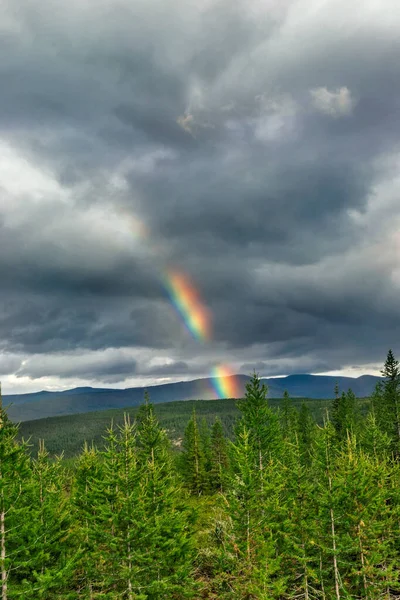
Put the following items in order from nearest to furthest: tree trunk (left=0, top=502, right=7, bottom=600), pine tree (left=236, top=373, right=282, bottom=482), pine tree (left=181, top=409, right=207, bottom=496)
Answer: tree trunk (left=0, top=502, right=7, bottom=600) < pine tree (left=236, top=373, right=282, bottom=482) < pine tree (left=181, top=409, right=207, bottom=496)

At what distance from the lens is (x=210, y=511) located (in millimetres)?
54562

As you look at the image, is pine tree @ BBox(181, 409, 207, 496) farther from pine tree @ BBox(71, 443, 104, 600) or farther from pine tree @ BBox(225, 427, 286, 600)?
pine tree @ BBox(225, 427, 286, 600)

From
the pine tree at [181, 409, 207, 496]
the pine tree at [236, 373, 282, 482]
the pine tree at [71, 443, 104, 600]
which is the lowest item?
the pine tree at [181, 409, 207, 496]

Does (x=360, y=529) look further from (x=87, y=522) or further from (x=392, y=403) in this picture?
(x=392, y=403)

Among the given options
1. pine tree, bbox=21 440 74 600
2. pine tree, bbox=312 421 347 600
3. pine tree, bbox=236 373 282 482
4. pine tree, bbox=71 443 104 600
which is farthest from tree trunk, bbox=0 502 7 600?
pine tree, bbox=236 373 282 482

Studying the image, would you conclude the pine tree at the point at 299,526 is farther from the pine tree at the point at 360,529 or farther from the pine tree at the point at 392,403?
the pine tree at the point at 392,403

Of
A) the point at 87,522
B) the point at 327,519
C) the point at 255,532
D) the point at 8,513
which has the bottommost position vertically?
the point at 87,522

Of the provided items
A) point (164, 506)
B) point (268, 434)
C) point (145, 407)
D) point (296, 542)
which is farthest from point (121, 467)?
point (145, 407)

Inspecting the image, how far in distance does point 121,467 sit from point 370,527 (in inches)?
659

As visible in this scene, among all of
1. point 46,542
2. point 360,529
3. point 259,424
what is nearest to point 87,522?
point 46,542

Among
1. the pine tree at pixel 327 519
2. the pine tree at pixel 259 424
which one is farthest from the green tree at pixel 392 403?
the pine tree at pixel 327 519

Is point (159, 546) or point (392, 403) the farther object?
point (392, 403)

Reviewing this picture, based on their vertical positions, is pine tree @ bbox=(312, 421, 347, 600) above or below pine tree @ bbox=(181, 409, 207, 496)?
above

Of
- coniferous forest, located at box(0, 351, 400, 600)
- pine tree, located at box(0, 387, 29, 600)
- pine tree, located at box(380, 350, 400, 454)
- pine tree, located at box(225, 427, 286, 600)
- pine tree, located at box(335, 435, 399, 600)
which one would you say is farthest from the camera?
A: pine tree, located at box(380, 350, 400, 454)
